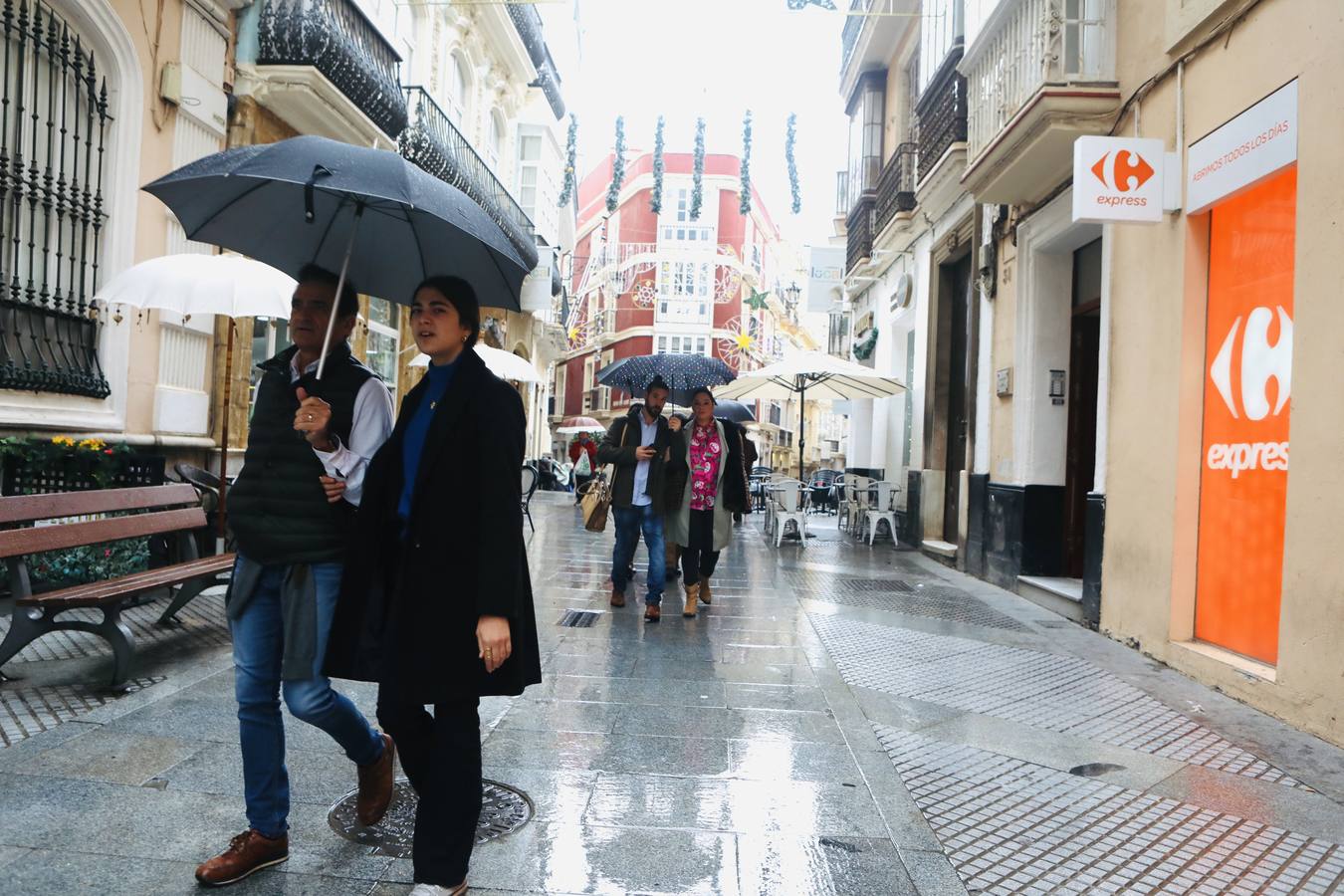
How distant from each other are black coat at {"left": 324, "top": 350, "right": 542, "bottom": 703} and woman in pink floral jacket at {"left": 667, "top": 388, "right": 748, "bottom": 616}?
519 cm

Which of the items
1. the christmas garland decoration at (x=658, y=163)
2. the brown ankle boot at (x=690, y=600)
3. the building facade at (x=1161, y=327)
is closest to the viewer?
the building facade at (x=1161, y=327)

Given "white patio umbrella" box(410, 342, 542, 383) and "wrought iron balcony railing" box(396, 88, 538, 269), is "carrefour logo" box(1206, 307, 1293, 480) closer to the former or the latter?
"wrought iron balcony railing" box(396, 88, 538, 269)

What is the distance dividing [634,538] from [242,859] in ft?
17.6

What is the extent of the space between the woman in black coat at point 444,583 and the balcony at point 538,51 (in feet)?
56.7

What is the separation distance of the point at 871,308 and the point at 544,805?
16.9m

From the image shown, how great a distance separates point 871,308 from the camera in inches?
773

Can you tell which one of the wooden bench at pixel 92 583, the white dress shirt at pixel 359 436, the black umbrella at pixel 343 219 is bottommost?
the wooden bench at pixel 92 583

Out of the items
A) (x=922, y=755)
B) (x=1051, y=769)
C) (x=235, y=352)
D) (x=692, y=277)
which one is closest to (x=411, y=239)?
(x=922, y=755)

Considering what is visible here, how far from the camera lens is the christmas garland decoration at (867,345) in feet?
61.7

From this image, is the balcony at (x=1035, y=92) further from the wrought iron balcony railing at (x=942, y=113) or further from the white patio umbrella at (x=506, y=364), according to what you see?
the white patio umbrella at (x=506, y=364)

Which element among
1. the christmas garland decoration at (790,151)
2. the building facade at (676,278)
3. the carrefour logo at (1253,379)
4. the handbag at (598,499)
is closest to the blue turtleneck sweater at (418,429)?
the carrefour logo at (1253,379)

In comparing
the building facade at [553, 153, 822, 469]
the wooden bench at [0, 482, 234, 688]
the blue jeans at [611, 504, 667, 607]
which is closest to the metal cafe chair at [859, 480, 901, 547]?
the blue jeans at [611, 504, 667, 607]

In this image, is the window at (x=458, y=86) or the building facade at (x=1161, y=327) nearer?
the building facade at (x=1161, y=327)

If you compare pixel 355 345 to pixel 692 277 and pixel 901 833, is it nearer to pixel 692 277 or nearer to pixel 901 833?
pixel 901 833
